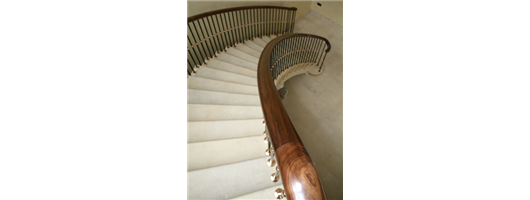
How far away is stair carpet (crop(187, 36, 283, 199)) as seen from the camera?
1.39 metres

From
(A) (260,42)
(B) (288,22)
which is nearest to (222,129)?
(A) (260,42)

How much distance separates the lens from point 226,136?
1.93 metres

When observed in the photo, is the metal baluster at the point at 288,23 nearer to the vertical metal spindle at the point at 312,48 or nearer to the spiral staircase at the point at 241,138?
the vertical metal spindle at the point at 312,48

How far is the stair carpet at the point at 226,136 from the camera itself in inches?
54.9

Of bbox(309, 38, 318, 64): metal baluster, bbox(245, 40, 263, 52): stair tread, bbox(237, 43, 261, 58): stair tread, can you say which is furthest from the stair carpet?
bbox(309, 38, 318, 64): metal baluster

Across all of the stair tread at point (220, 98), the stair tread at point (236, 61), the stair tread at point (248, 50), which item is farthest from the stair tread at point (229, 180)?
the stair tread at point (248, 50)

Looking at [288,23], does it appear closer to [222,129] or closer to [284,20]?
[284,20]

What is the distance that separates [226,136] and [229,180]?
0.56 meters

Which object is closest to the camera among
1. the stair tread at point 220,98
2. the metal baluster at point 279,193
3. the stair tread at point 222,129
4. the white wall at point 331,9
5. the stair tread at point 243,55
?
the metal baluster at point 279,193

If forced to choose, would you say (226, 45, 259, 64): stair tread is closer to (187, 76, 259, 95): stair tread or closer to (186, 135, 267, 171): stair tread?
(187, 76, 259, 95): stair tread

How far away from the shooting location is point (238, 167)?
1512mm

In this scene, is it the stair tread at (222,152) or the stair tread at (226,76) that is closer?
the stair tread at (222,152)
